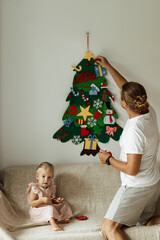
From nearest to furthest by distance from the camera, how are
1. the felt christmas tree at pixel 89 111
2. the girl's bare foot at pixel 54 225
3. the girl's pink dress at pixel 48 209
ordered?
1. the girl's bare foot at pixel 54 225
2. the girl's pink dress at pixel 48 209
3. the felt christmas tree at pixel 89 111

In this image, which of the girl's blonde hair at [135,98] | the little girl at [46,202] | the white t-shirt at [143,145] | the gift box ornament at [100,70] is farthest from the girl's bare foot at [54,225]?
the gift box ornament at [100,70]

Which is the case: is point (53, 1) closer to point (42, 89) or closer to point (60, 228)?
point (42, 89)

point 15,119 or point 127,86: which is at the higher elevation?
point 127,86

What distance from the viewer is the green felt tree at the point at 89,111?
110 inches

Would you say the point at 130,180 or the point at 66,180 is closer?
the point at 130,180

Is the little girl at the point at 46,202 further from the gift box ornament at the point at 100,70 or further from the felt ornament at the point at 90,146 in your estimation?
the gift box ornament at the point at 100,70

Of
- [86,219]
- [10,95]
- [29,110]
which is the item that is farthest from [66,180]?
[10,95]

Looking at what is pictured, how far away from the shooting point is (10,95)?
2.78 meters

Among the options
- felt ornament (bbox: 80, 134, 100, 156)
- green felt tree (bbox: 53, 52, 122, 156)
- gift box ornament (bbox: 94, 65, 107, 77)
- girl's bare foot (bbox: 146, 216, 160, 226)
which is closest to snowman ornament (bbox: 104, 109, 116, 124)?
green felt tree (bbox: 53, 52, 122, 156)

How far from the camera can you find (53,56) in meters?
2.77

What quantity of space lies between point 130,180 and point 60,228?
0.62 metres

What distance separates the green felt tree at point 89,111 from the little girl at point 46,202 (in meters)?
0.44

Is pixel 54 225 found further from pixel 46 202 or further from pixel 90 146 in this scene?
pixel 90 146

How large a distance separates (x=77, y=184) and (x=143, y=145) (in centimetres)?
87
